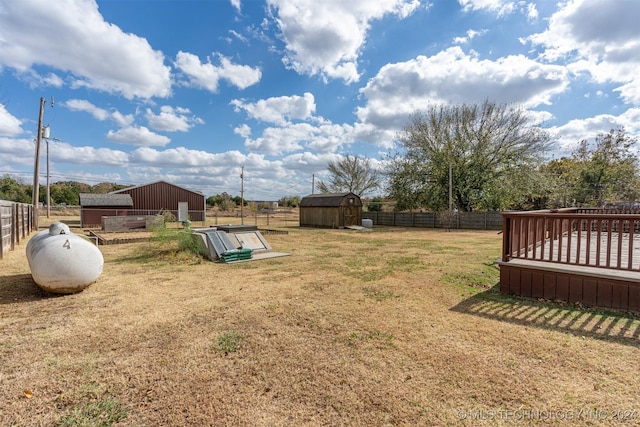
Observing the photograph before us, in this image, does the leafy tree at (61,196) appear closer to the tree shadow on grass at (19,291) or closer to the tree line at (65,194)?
the tree line at (65,194)

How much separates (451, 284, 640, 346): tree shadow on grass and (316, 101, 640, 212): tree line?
58.9ft

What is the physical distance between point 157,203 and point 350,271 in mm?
25620

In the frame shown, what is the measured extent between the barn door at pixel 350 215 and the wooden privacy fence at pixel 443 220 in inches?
174

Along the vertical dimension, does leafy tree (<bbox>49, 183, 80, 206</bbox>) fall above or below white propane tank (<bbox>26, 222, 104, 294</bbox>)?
above

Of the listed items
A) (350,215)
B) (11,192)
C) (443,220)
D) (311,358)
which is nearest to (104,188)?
(11,192)

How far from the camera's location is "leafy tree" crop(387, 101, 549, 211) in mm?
21922

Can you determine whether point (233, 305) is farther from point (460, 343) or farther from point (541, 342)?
point (541, 342)

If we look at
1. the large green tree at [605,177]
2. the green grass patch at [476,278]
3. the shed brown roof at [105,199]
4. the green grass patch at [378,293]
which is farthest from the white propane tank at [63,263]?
the large green tree at [605,177]

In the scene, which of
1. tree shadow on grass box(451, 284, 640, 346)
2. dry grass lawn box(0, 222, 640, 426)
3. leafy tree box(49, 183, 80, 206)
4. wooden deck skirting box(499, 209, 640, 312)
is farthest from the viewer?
leafy tree box(49, 183, 80, 206)

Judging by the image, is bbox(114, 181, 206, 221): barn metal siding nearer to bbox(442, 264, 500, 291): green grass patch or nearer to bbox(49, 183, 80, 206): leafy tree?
bbox(442, 264, 500, 291): green grass patch

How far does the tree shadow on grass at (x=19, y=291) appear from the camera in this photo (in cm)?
498

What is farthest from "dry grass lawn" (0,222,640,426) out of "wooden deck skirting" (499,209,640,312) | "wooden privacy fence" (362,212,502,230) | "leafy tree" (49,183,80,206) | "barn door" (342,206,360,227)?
"leafy tree" (49,183,80,206)

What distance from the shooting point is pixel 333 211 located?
21.8m

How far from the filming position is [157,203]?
27.0 metres
